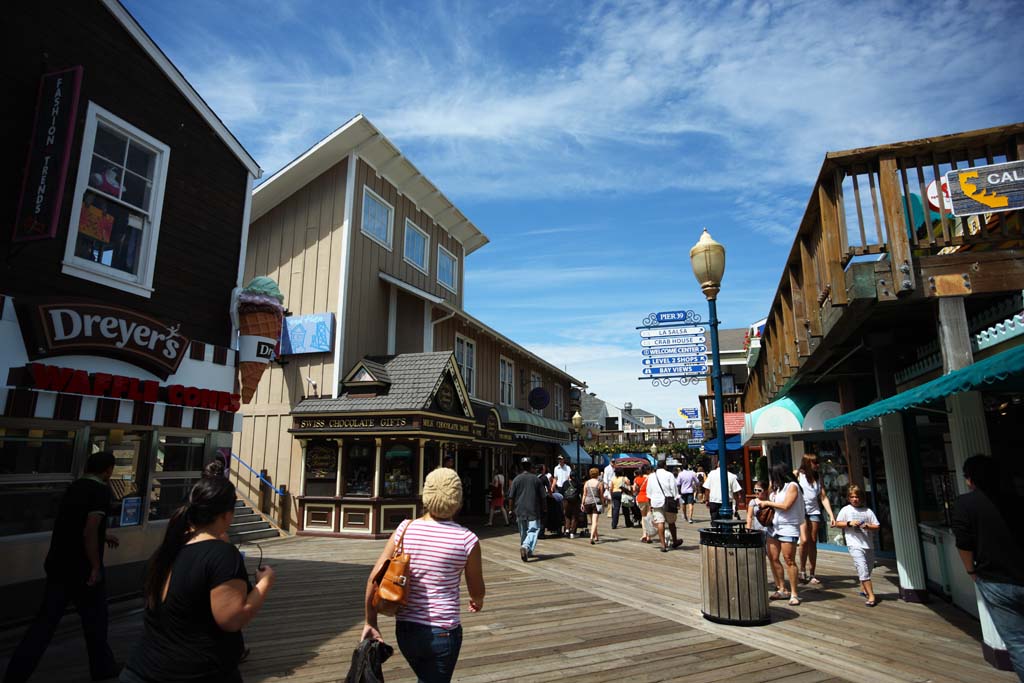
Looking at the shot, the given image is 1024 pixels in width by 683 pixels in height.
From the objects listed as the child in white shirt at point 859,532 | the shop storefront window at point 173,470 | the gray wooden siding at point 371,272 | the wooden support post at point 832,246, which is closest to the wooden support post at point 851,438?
the child in white shirt at point 859,532

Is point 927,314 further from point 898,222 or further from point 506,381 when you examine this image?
point 506,381

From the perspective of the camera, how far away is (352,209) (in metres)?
15.9

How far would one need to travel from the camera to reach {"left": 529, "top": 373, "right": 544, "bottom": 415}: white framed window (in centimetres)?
2580

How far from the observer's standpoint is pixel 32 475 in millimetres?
6711

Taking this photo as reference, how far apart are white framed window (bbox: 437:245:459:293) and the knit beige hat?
58.3 ft

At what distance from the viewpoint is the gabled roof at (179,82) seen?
25.4 ft

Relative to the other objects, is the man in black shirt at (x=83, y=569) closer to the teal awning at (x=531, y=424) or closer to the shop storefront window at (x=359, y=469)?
the shop storefront window at (x=359, y=469)

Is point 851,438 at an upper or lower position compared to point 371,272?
lower

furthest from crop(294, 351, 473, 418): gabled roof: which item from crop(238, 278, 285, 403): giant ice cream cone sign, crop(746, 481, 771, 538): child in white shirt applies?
crop(746, 481, 771, 538): child in white shirt

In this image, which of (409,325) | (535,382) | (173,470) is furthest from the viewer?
(535,382)

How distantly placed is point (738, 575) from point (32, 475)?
311 inches

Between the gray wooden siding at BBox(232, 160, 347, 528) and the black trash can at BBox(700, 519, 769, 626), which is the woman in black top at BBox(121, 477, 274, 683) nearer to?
the black trash can at BBox(700, 519, 769, 626)

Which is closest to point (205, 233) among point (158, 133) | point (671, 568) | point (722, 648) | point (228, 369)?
point (158, 133)

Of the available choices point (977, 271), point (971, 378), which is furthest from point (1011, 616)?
point (977, 271)
